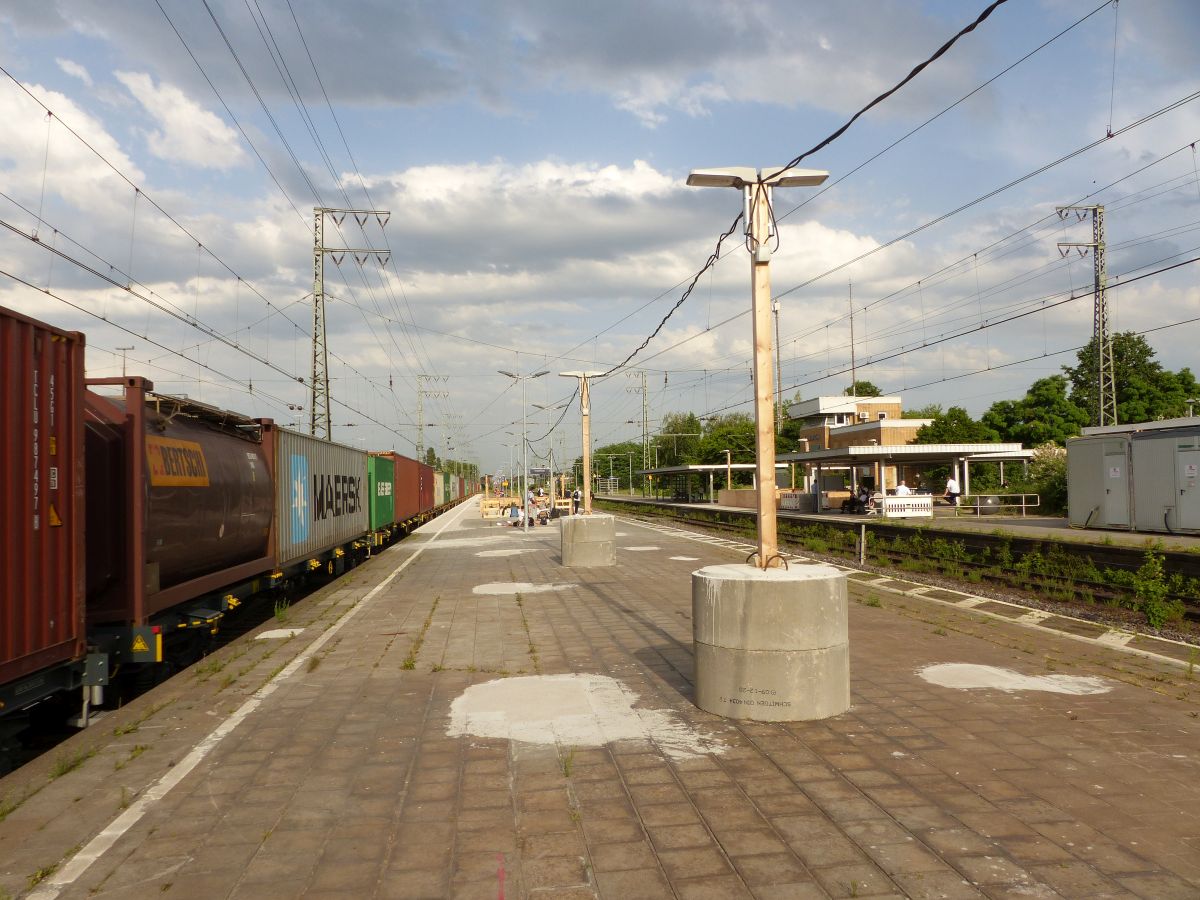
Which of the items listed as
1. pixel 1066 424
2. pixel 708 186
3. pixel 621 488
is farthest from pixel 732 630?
pixel 621 488

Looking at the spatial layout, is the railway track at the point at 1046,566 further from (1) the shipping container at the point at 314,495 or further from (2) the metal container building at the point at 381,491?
(2) the metal container building at the point at 381,491

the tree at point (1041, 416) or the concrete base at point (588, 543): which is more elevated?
the tree at point (1041, 416)

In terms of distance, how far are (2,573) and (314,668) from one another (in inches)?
161

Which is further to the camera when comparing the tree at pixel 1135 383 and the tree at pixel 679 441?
the tree at pixel 679 441

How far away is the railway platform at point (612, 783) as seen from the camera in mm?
4054

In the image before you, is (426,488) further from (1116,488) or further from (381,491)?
(1116,488)

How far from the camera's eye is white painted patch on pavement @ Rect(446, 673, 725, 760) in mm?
6215

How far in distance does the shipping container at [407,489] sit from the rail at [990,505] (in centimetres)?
2235

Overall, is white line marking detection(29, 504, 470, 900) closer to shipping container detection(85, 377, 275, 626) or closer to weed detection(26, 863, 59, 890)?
weed detection(26, 863, 59, 890)

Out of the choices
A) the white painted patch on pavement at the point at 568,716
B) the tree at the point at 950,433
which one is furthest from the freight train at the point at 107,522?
the tree at the point at 950,433

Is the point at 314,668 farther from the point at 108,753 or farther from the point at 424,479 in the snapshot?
the point at 424,479

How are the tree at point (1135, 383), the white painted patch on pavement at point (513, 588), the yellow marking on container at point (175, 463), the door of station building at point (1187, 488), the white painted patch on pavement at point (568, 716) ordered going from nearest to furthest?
the white painted patch on pavement at point (568, 716) → the yellow marking on container at point (175, 463) → the white painted patch on pavement at point (513, 588) → the door of station building at point (1187, 488) → the tree at point (1135, 383)

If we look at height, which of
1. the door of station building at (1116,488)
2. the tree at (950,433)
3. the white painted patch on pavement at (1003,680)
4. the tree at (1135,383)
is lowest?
the white painted patch on pavement at (1003,680)

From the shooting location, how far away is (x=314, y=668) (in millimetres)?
9109
